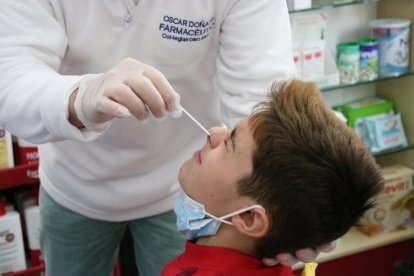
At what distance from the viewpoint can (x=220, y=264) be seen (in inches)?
43.0

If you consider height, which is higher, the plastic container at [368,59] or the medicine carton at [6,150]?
the plastic container at [368,59]

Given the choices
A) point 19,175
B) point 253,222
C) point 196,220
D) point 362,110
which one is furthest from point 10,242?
point 362,110

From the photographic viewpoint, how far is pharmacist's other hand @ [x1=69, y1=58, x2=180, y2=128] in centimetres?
86

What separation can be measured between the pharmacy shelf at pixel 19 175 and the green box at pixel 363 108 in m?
1.33

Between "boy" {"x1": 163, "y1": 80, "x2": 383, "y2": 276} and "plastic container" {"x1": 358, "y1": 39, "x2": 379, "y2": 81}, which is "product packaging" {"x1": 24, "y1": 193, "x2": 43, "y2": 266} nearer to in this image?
"boy" {"x1": 163, "y1": 80, "x2": 383, "y2": 276}

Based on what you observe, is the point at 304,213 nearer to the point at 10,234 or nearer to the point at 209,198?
the point at 209,198

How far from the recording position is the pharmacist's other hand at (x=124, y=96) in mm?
860

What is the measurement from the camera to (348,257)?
244cm

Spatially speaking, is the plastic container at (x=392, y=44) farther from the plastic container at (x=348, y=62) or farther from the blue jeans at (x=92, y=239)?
the blue jeans at (x=92, y=239)

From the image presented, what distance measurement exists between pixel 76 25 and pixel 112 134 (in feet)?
0.83

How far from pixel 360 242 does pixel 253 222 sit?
5.10ft

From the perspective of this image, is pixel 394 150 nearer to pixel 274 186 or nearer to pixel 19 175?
pixel 19 175

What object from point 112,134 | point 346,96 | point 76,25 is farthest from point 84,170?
point 346,96

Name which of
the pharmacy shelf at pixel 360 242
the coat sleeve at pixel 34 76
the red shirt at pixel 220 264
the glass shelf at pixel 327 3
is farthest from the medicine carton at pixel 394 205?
the coat sleeve at pixel 34 76
